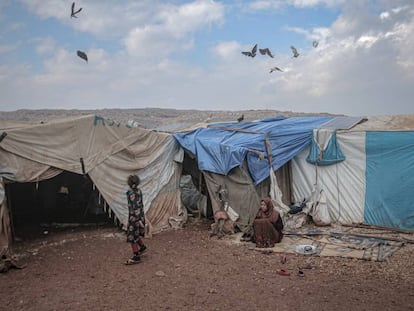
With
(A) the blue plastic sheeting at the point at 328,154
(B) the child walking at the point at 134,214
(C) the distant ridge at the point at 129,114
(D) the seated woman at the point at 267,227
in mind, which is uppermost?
(C) the distant ridge at the point at 129,114

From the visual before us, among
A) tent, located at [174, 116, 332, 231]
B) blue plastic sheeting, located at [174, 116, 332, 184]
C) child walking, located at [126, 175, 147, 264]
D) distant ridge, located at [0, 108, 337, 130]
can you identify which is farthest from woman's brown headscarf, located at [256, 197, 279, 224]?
distant ridge, located at [0, 108, 337, 130]

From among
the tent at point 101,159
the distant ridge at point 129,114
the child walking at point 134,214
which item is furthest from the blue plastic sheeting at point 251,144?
the distant ridge at point 129,114

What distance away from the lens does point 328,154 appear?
8.52 metres

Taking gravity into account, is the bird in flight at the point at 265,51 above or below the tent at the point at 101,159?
above

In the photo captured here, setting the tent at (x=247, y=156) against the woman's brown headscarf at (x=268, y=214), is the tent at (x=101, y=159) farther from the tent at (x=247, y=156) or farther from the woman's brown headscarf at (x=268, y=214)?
the woman's brown headscarf at (x=268, y=214)

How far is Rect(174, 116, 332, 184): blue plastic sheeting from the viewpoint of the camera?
823 centimetres

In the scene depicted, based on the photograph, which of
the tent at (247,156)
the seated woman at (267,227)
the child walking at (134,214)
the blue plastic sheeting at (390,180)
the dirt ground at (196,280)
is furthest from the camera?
the tent at (247,156)

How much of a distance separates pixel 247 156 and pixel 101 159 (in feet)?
9.93

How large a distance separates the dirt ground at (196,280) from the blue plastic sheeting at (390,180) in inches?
39.2

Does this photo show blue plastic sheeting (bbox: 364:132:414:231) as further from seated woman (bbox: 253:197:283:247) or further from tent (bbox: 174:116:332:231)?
seated woman (bbox: 253:197:283:247)

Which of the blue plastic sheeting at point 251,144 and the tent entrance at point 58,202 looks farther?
the tent entrance at point 58,202

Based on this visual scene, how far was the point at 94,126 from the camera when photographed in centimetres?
793

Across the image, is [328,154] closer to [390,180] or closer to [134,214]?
[390,180]

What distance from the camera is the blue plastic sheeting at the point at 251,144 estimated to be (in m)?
8.23
